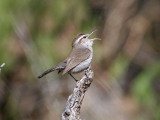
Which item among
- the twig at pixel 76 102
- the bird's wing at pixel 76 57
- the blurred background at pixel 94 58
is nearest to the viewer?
the twig at pixel 76 102

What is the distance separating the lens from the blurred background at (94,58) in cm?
1045

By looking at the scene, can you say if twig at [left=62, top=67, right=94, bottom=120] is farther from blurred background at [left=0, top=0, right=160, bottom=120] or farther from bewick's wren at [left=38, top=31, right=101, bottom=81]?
blurred background at [left=0, top=0, right=160, bottom=120]

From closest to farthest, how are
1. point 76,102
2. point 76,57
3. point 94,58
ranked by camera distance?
point 76,102 → point 76,57 → point 94,58

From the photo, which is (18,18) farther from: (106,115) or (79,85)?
(79,85)

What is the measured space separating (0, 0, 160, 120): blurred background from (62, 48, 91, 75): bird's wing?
171 cm

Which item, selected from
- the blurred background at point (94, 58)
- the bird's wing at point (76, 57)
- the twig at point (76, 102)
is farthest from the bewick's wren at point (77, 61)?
the blurred background at point (94, 58)

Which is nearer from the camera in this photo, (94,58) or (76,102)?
(76,102)

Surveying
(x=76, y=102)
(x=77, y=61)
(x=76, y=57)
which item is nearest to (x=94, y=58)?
(x=76, y=57)

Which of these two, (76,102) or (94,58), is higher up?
(76,102)

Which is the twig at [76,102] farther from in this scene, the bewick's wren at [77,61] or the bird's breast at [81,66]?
the bird's breast at [81,66]

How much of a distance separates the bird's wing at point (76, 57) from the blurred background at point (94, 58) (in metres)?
1.71

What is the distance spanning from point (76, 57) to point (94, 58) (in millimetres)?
3277

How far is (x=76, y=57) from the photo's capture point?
801 centimetres

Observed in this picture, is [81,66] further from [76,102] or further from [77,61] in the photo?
[76,102]
